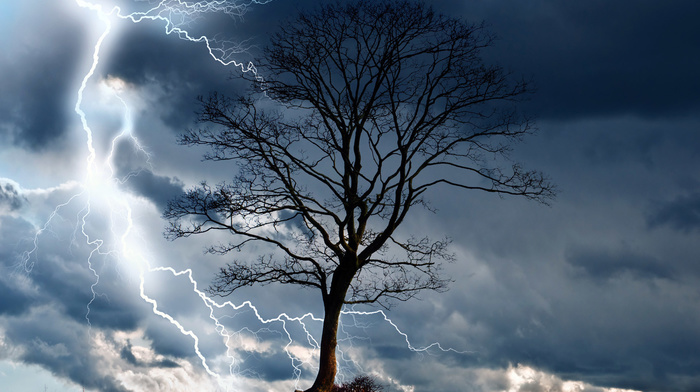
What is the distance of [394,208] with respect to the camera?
499 inches

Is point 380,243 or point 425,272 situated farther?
point 425,272

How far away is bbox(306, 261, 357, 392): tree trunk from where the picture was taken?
39.9ft

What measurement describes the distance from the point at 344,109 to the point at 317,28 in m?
1.94

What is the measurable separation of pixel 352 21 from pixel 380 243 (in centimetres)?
505

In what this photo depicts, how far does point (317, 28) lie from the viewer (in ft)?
43.2

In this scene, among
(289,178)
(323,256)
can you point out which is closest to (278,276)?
(323,256)

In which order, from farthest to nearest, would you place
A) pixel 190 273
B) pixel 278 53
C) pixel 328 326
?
pixel 190 273 < pixel 278 53 < pixel 328 326

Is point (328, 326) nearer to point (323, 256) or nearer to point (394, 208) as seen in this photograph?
point (323, 256)

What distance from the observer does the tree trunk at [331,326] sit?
1216 centimetres

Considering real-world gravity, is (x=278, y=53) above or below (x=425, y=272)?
above


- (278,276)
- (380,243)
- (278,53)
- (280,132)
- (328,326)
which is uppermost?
(278,53)

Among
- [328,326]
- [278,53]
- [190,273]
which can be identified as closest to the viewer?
[328,326]

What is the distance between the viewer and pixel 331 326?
12.5 meters

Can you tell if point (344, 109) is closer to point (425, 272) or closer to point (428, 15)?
point (428, 15)
